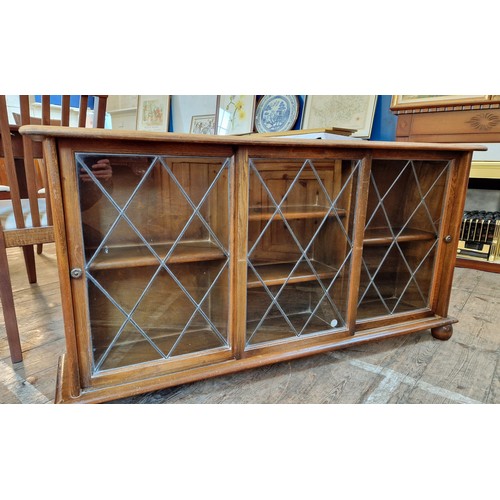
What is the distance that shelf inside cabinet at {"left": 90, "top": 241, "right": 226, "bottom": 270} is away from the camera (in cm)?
77

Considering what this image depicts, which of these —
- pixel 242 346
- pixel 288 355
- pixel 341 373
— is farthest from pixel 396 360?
pixel 242 346

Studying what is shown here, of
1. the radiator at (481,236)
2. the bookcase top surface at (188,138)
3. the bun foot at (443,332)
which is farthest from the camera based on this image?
the radiator at (481,236)

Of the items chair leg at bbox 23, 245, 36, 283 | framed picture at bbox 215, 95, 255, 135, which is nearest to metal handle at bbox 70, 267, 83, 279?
chair leg at bbox 23, 245, 36, 283

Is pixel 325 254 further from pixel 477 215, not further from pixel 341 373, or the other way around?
pixel 477 215

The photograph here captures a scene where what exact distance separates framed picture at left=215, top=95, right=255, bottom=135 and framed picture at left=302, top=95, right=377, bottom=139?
43 cm

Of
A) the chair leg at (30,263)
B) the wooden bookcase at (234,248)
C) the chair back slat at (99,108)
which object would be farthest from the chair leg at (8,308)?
the chair leg at (30,263)

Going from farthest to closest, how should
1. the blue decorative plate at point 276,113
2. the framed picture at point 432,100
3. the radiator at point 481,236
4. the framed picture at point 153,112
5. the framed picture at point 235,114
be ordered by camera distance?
the framed picture at point 153,112
the framed picture at point 235,114
the blue decorative plate at point 276,113
the radiator at point 481,236
the framed picture at point 432,100

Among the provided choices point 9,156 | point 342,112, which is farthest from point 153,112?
point 9,156

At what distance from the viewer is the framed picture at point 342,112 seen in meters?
1.91

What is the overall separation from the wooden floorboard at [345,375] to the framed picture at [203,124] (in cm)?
179

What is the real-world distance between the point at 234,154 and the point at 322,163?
25 cm

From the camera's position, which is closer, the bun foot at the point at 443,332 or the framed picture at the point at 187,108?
the bun foot at the point at 443,332

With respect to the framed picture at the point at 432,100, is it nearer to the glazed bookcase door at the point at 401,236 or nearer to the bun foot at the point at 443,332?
Result: the glazed bookcase door at the point at 401,236

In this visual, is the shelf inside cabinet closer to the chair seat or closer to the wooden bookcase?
the wooden bookcase
